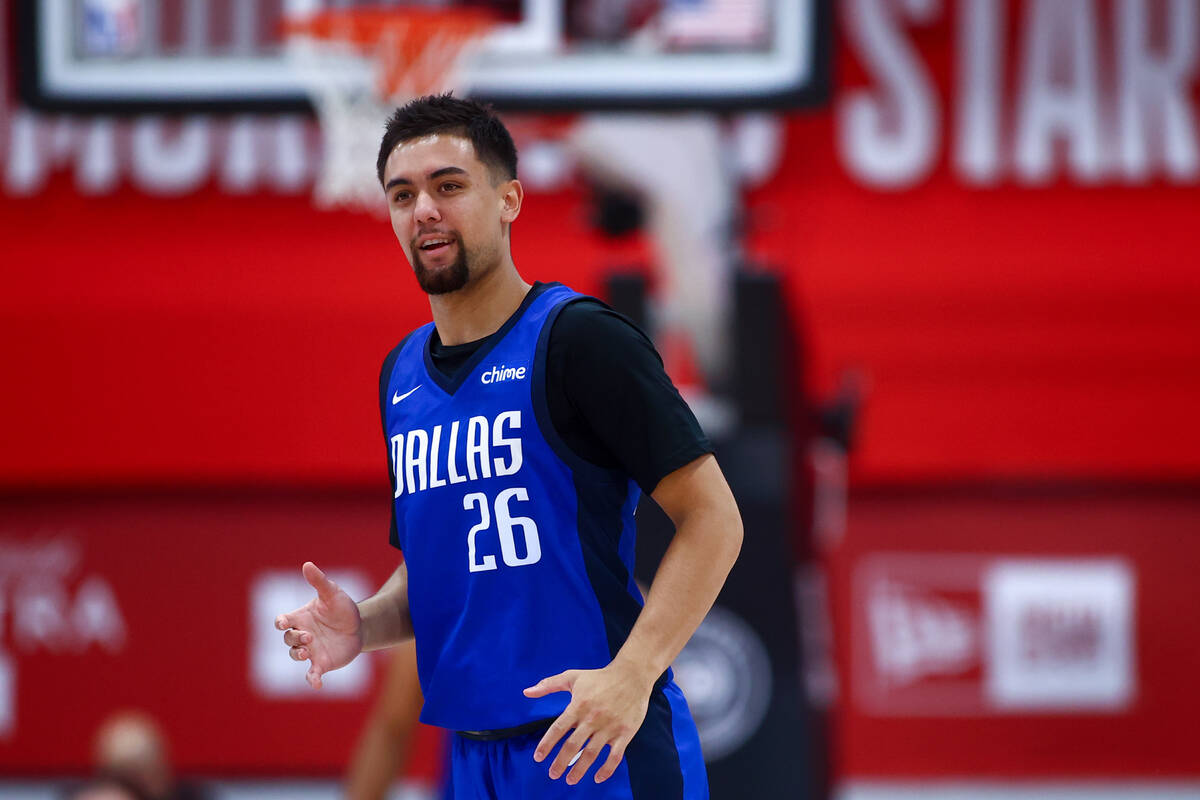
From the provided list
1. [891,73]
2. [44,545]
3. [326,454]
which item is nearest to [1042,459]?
[891,73]

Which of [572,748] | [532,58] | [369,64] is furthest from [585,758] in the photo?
[369,64]

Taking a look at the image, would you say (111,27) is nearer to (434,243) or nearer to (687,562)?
(434,243)

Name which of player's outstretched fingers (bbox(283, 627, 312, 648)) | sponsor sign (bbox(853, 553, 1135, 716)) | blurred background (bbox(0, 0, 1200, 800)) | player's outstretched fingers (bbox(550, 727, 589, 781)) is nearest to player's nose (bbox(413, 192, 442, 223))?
player's outstretched fingers (bbox(283, 627, 312, 648))

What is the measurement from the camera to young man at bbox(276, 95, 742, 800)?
2.09 meters

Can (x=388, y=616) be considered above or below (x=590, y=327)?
below

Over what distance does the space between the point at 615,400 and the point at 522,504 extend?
228mm

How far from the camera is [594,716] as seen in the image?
6.48 feet

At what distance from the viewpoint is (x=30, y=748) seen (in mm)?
9234

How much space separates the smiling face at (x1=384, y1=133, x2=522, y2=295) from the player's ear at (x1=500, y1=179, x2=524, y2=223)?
0.08ft

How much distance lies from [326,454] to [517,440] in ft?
24.6

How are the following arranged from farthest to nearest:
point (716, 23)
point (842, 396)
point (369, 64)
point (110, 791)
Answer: point (842, 396) → point (369, 64) → point (716, 23) → point (110, 791)

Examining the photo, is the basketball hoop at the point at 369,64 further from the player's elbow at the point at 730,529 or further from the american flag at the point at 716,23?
the player's elbow at the point at 730,529

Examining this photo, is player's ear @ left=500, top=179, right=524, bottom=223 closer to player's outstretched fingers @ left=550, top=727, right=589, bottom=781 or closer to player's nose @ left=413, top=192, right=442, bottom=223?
player's nose @ left=413, top=192, right=442, bottom=223

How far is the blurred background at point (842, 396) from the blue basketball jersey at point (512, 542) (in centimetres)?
621
